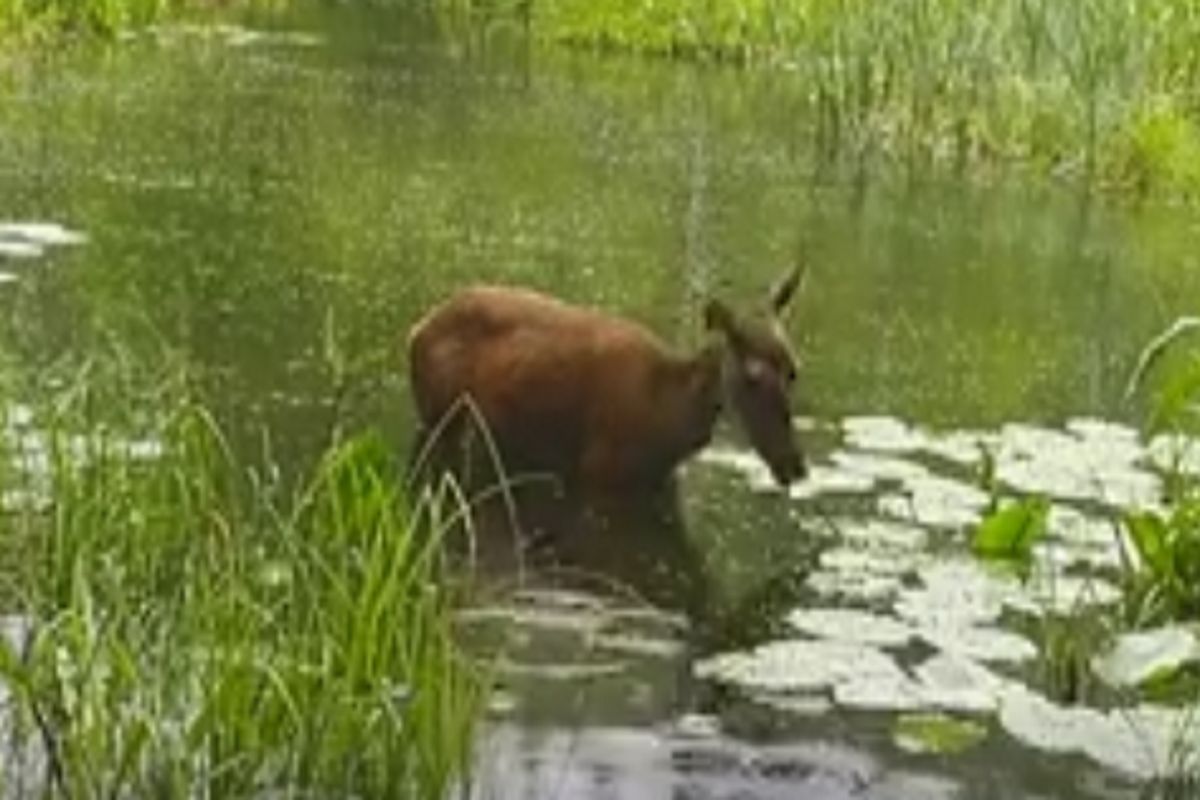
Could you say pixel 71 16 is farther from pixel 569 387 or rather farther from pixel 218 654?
pixel 218 654

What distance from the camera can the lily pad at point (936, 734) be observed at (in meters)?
5.58

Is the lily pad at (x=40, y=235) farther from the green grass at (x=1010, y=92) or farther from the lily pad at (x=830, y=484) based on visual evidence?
the green grass at (x=1010, y=92)

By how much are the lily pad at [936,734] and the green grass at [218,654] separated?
106 centimetres

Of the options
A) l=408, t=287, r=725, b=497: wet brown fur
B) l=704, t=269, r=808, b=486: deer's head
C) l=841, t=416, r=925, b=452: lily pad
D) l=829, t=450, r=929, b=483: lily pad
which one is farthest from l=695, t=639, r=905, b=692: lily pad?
l=841, t=416, r=925, b=452: lily pad

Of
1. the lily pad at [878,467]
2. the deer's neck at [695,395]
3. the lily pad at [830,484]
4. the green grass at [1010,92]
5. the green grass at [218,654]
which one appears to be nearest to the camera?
the green grass at [218,654]

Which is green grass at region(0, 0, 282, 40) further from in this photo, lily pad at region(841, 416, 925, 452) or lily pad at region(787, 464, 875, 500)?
lily pad at region(787, 464, 875, 500)

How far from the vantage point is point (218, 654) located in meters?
4.62

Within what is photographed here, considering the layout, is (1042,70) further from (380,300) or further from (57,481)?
(57,481)

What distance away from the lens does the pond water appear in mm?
5723

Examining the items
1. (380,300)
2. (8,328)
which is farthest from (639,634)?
(380,300)

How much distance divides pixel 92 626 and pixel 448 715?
0.69 m

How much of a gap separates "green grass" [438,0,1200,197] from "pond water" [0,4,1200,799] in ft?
1.95

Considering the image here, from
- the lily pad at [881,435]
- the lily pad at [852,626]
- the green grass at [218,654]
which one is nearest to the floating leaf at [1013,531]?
the lily pad at [852,626]

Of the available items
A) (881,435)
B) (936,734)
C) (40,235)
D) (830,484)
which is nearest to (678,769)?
(936,734)
